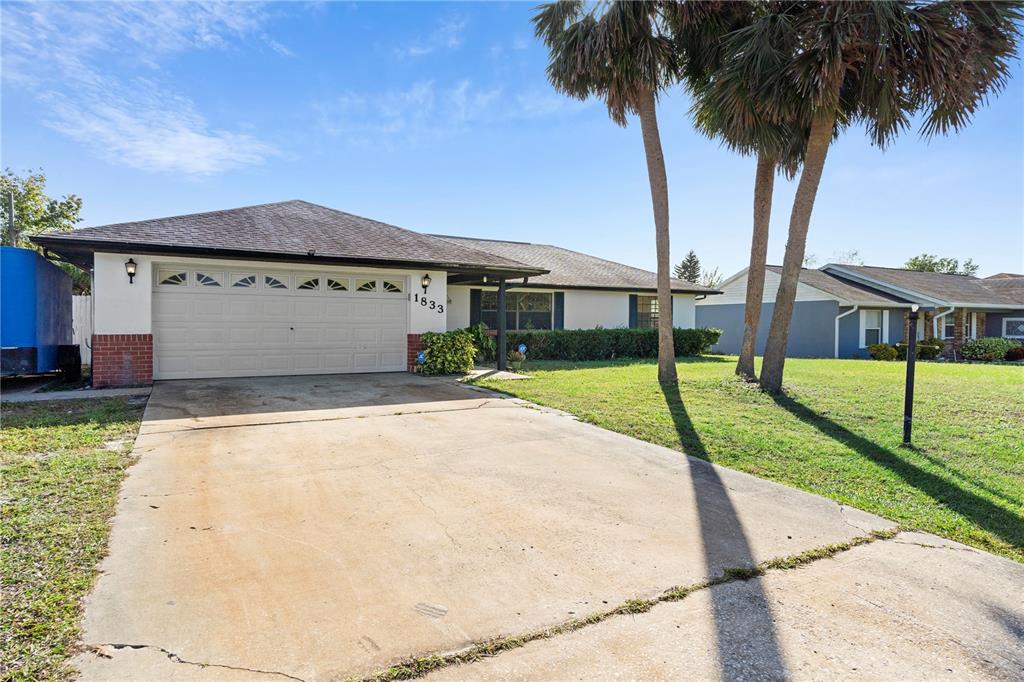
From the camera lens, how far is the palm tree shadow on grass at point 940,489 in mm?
3898

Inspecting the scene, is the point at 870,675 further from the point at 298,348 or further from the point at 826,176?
the point at 298,348

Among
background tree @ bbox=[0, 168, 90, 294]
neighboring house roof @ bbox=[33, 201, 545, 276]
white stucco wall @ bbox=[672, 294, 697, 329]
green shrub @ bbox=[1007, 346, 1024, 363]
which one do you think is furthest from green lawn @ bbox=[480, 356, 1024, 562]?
background tree @ bbox=[0, 168, 90, 294]

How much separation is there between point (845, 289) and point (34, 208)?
34.8 meters

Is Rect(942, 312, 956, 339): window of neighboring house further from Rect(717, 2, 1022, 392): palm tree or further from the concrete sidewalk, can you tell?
the concrete sidewalk

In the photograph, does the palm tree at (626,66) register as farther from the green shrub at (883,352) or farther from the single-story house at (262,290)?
the green shrub at (883,352)

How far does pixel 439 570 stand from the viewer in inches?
120

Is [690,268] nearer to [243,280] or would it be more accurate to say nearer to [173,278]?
[243,280]

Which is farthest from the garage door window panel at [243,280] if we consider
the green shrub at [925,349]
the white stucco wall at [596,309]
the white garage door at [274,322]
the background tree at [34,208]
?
the green shrub at [925,349]

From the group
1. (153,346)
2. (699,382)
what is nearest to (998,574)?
(699,382)

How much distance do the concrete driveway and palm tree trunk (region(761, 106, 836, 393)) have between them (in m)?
5.48

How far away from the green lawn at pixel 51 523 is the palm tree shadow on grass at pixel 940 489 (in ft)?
18.6

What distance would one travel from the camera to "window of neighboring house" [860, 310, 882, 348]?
21.4 m

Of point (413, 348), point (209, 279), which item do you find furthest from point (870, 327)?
point (209, 279)

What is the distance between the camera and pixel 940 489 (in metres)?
4.72
